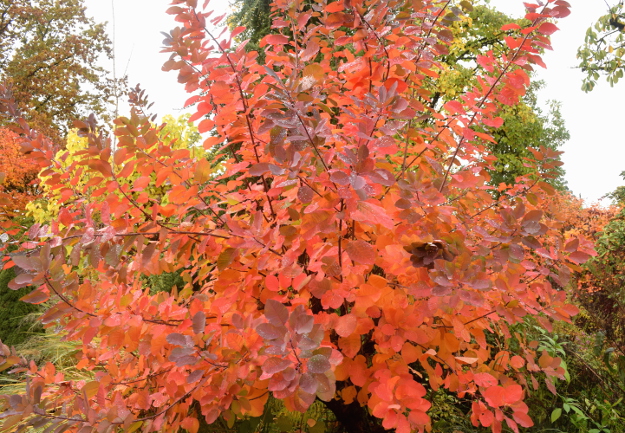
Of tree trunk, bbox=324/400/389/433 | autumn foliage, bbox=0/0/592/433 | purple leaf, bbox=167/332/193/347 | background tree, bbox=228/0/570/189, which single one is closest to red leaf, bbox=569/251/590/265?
autumn foliage, bbox=0/0/592/433

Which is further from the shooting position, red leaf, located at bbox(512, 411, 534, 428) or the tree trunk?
the tree trunk

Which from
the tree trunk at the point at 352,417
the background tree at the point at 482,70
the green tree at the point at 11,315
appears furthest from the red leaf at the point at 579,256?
the background tree at the point at 482,70

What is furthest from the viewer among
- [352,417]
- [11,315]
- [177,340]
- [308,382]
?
[11,315]

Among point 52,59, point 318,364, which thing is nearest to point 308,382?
point 318,364

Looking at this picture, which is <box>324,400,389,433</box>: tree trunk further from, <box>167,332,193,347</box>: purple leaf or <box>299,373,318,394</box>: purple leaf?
<box>299,373,318,394</box>: purple leaf

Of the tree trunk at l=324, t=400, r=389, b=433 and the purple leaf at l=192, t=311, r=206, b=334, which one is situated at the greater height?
the purple leaf at l=192, t=311, r=206, b=334

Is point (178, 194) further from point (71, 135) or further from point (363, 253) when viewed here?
point (71, 135)

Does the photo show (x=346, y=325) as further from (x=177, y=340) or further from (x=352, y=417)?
(x=352, y=417)

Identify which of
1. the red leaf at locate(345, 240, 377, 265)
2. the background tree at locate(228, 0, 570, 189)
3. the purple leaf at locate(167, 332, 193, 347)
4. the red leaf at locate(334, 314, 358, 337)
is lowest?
the purple leaf at locate(167, 332, 193, 347)

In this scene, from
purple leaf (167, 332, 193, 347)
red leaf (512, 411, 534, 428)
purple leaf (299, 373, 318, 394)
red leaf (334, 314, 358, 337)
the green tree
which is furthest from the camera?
the green tree

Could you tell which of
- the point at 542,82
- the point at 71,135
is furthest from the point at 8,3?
the point at 542,82

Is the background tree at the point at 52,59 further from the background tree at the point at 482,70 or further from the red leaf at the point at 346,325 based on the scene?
the red leaf at the point at 346,325

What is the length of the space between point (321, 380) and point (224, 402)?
2.18ft

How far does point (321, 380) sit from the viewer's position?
89 centimetres
